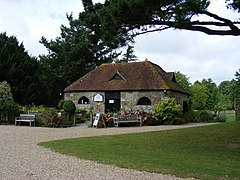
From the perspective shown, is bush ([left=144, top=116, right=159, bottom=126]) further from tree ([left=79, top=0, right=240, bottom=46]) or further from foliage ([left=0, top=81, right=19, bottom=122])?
tree ([left=79, top=0, right=240, bottom=46])

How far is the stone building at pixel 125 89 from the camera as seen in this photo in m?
29.2

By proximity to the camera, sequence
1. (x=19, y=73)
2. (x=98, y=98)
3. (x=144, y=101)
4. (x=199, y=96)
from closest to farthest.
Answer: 1. (x=144, y=101)
2. (x=98, y=98)
3. (x=19, y=73)
4. (x=199, y=96)

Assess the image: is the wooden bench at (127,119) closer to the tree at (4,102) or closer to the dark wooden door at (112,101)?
the dark wooden door at (112,101)

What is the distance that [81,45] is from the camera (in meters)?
39.4

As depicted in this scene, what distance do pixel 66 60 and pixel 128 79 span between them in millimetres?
11684

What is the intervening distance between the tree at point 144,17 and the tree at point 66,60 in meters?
29.6

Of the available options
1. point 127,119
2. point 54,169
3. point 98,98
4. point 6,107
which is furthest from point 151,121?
point 54,169

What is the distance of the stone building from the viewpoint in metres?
29.2

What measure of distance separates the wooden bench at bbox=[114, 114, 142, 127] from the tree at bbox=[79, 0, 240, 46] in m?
12.9

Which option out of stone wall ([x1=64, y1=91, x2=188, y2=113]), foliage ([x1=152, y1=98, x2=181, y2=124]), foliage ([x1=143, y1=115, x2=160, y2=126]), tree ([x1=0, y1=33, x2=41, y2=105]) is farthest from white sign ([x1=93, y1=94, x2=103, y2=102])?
foliage ([x1=143, y1=115, x2=160, y2=126])

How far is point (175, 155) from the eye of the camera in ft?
31.7

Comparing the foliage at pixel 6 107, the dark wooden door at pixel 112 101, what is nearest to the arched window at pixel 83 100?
the dark wooden door at pixel 112 101

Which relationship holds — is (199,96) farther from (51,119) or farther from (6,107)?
(6,107)

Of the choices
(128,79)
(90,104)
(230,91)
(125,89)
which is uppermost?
(128,79)
